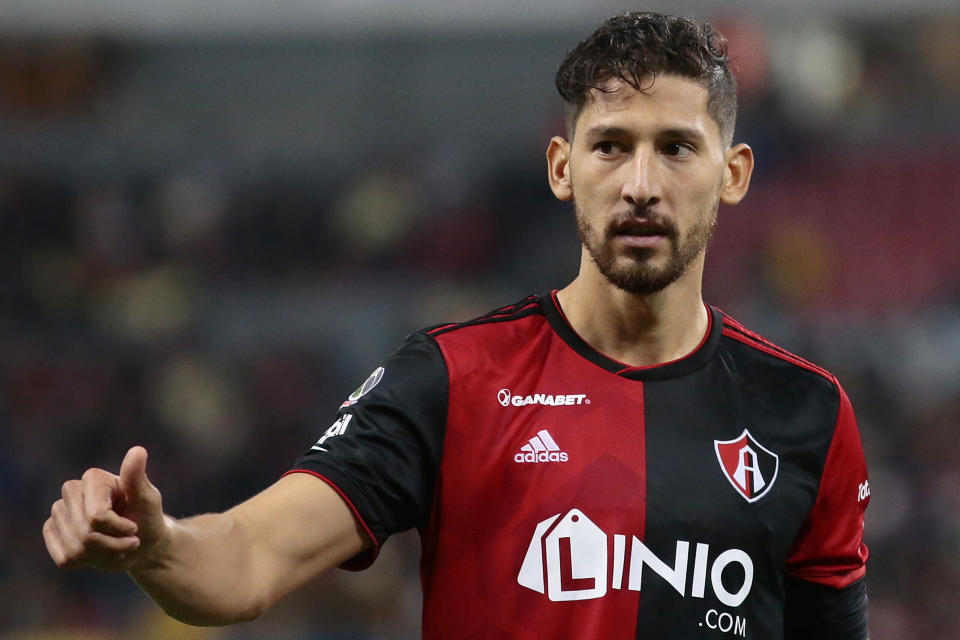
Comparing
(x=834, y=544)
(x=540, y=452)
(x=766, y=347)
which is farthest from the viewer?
(x=766, y=347)

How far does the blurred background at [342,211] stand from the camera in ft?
35.4

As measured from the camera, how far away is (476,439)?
249cm

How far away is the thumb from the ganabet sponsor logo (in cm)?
85

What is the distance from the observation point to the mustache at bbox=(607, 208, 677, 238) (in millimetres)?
2520

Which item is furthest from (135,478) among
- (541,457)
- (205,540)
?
(541,457)

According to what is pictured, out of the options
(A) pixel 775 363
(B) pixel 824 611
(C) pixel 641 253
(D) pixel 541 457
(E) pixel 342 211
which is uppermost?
(E) pixel 342 211

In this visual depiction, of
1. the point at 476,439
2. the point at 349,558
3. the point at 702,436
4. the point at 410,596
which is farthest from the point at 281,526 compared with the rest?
the point at 410,596

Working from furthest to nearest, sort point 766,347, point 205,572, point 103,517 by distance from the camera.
Result: point 766,347 → point 205,572 → point 103,517

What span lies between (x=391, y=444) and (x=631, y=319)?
622mm

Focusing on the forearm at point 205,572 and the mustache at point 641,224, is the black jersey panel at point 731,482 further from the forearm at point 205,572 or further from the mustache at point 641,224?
the forearm at point 205,572

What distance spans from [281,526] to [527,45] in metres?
11.9

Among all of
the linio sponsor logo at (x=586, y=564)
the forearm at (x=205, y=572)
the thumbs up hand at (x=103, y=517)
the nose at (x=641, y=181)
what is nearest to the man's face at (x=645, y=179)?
the nose at (x=641, y=181)

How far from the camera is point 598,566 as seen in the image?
2428mm

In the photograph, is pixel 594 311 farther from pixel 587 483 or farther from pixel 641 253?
pixel 587 483
